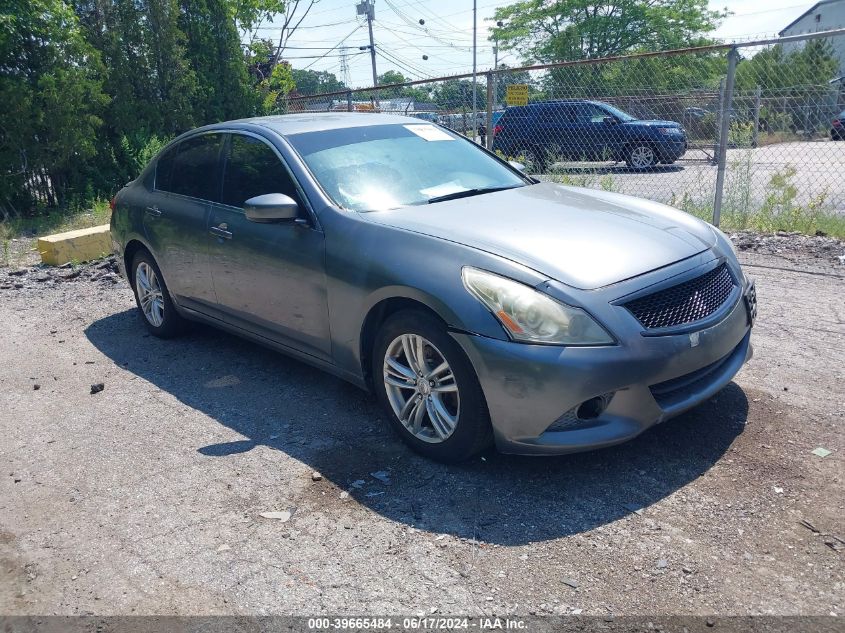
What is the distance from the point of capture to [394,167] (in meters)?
4.56

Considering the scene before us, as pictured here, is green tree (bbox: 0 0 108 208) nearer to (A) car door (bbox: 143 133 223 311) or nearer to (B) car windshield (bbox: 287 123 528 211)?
(A) car door (bbox: 143 133 223 311)

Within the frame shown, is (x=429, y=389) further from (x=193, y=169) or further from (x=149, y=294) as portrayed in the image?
(x=149, y=294)

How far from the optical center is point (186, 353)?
5.71 meters

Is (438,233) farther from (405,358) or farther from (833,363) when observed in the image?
(833,363)

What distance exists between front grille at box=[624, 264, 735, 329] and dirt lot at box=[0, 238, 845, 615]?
0.69 m

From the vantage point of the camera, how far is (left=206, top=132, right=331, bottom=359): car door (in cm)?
423

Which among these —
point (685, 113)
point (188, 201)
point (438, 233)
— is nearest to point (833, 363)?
point (438, 233)

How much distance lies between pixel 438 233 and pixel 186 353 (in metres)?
2.81

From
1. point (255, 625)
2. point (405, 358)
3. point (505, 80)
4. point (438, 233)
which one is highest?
point (505, 80)

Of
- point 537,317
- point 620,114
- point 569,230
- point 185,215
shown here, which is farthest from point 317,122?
point 620,114

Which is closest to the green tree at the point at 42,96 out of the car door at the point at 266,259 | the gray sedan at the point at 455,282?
the gray sedan at the point at 455,282

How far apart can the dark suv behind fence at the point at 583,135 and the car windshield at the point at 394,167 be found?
628cm

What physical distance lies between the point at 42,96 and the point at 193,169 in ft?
23.0

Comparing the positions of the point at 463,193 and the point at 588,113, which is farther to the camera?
the point at 588,113
